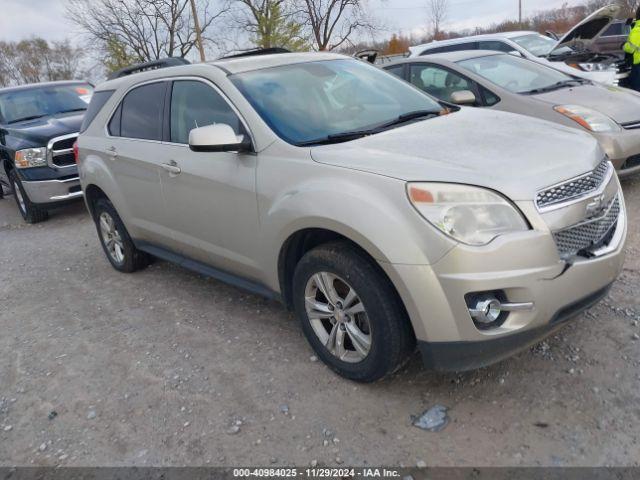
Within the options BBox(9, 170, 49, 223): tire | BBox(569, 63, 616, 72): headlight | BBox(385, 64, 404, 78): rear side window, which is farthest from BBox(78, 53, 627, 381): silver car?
BBox(569, 63, 616, 72): headlight

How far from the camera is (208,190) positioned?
342cm

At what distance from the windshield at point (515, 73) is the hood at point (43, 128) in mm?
5600

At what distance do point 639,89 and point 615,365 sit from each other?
24.6 ft

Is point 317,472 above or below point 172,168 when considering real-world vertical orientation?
below

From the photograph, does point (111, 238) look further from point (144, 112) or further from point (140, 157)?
point (144, 112)

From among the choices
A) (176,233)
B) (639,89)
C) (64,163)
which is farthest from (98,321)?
(639,89)

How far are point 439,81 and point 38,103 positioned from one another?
654 centimetres

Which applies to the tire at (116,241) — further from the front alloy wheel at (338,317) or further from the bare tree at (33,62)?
the bare tree at (33,62)

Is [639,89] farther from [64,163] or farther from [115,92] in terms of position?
[64,163]

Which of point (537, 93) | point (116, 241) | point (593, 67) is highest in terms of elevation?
point (537, 93)

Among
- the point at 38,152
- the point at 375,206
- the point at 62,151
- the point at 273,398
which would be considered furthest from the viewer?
the point at 62,151

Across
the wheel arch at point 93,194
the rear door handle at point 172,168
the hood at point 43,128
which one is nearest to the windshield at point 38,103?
the hood at point 43,128

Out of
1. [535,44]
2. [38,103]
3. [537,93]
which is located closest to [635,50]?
[535,44]

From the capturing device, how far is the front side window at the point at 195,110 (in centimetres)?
336
